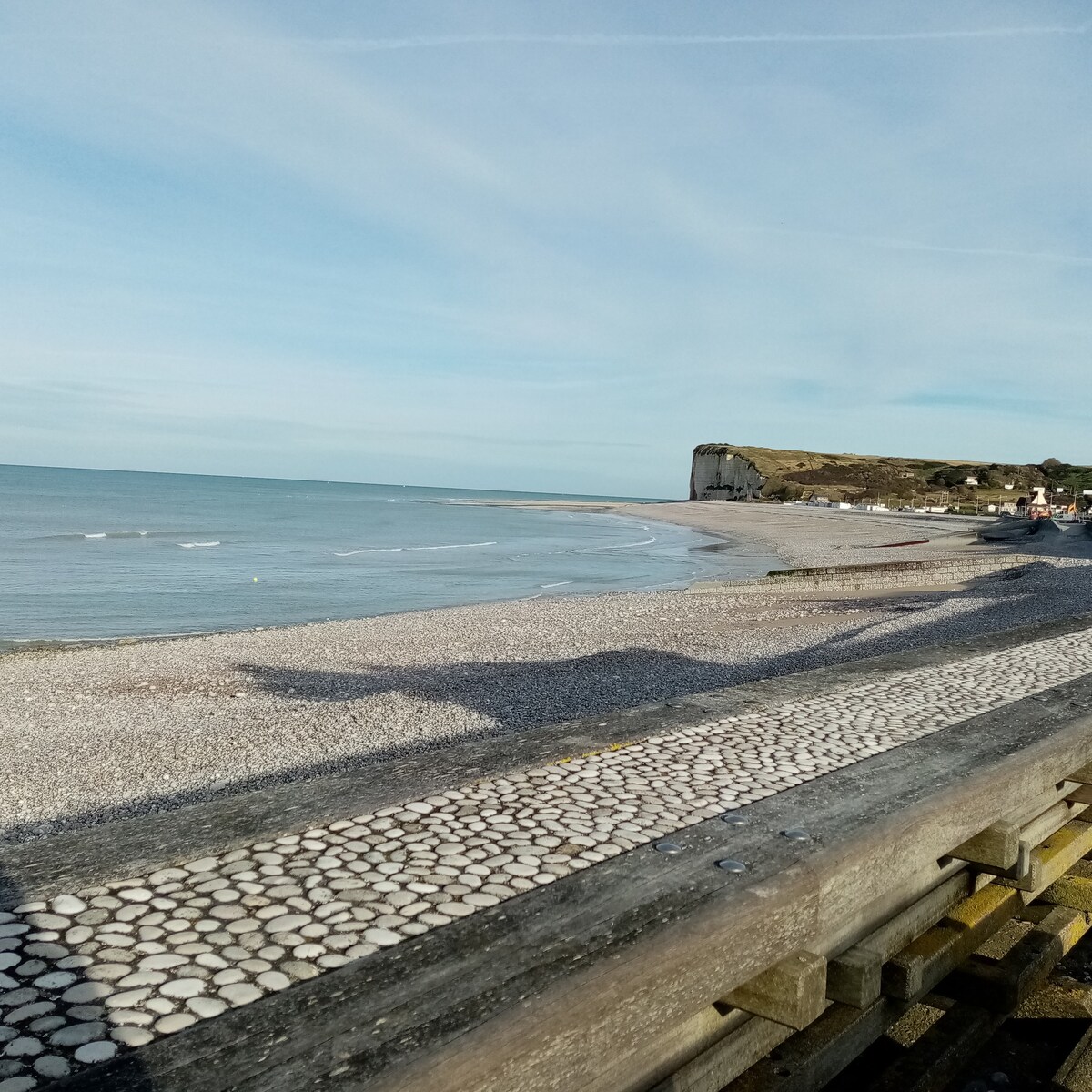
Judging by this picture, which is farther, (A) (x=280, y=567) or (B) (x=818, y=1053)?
(A) (x=280, y=567)

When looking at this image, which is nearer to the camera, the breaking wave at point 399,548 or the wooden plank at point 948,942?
the wooden plank at point 948,942

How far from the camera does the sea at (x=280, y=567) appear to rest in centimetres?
2417

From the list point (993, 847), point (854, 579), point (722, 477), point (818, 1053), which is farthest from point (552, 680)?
point (722, 477)

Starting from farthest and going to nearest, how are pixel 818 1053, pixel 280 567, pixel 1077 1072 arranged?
pixel 280 567 < pixel 1077 1072 < pixel 818 1053

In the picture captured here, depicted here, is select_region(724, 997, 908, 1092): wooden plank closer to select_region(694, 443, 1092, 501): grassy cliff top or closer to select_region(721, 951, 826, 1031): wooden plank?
select_region(721, 951, 826, 1031): wooden plank

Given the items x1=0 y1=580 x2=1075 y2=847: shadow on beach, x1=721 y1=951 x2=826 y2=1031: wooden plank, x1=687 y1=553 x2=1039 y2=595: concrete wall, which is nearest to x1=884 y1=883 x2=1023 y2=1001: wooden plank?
x1=721 y1=951 x2=826 y2=1031: wooden plank

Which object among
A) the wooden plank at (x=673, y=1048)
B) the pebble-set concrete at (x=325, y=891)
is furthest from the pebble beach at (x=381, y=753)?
the wooden plank at (x=673, y=1048)

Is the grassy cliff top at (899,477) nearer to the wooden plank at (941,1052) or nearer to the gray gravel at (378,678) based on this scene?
the gray gravel at (378,678)

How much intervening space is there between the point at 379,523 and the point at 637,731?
76875mm

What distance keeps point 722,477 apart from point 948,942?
13767 centimetres

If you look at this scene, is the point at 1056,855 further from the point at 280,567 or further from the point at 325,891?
the point at 280,567

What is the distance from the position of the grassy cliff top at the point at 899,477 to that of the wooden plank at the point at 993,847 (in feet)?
287

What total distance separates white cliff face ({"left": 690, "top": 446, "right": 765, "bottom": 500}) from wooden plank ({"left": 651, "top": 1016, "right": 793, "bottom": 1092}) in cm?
12035

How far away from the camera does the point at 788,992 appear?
9.73ft
